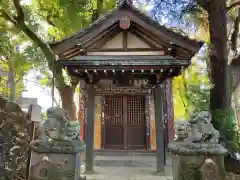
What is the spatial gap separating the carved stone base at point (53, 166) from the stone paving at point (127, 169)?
1.29 metres

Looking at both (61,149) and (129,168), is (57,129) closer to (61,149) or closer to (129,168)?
(61,149)

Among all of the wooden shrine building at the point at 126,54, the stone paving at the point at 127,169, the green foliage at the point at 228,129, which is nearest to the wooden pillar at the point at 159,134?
the wooden shrine building at the point at 126,54

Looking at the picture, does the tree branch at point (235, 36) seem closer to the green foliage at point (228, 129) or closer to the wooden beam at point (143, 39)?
the green foliage at point (228, 129)

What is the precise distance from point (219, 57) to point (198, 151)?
4.74 m

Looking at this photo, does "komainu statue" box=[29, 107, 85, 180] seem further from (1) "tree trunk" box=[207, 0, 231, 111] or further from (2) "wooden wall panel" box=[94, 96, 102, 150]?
(1) "tree trunk" box=[207, 0, 231, 111]

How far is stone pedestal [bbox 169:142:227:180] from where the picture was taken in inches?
234

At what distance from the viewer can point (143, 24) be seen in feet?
26.6

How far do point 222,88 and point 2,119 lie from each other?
7771 mm

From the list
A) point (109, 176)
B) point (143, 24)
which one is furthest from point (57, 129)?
point (143, 24)

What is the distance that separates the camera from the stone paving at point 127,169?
752 cm

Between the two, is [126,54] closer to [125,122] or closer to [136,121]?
[125,122]

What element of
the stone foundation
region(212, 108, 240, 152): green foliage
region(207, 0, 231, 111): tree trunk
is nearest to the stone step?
region(207, 0, 231, 111): tree trunk

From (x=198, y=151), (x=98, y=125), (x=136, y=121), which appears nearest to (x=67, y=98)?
(x=98, y=125)

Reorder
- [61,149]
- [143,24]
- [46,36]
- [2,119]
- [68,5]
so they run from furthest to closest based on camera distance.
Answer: [46,36] → [68,5] → [143,24] → [2,119] → [61,149]
